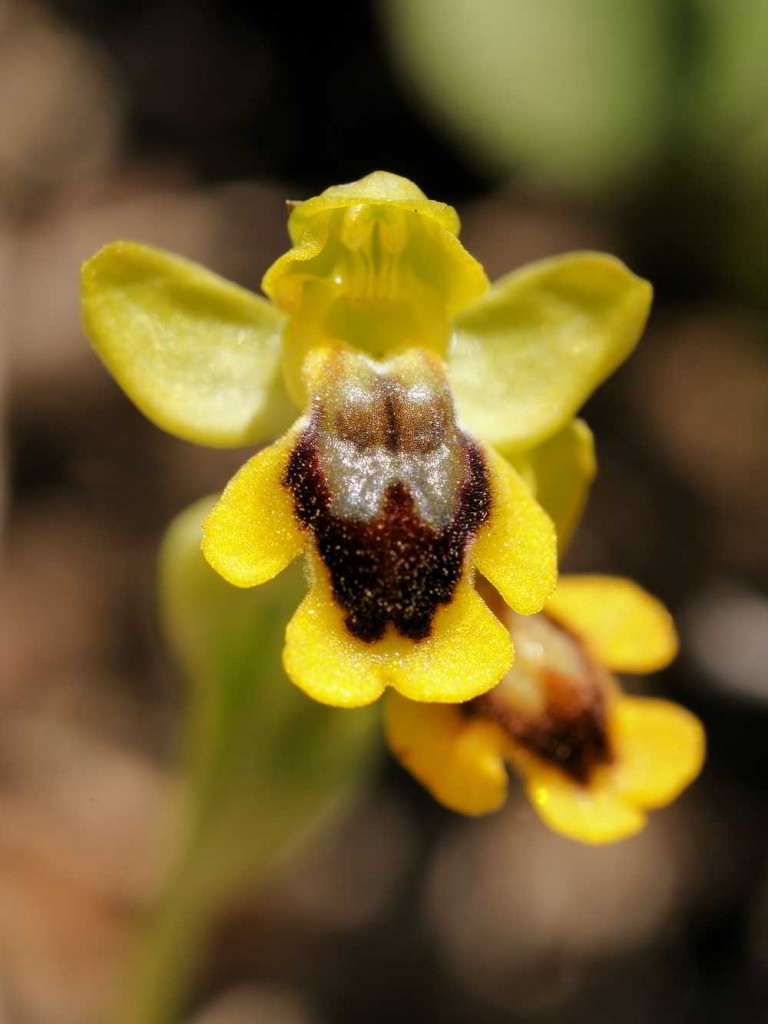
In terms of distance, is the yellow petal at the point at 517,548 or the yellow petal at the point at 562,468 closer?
the yellow petal at the point at 517,548

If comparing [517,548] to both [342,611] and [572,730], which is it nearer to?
[342,611]

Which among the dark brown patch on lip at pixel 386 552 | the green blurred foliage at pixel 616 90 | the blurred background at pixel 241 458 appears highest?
the dark brown patch on lip at pixel 386 552

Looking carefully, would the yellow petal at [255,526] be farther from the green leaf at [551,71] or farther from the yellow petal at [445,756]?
the green leaf at [551,71]

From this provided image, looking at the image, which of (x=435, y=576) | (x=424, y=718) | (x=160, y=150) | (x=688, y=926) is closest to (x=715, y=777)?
(x=688, y=926)

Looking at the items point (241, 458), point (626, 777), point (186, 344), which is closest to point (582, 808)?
point (626, 777)

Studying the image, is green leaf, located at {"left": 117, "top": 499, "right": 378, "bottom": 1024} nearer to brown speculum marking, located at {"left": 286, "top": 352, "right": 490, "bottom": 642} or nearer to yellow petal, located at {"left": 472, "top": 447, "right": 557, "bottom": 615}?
brown speculum marking, located at {"left": 286, "top": 352, "right": 490, "bottom": 642}

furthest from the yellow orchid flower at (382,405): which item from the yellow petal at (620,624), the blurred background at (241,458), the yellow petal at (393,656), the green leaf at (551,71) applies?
the green leaf at (551,71)

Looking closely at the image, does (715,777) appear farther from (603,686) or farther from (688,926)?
(603,686)
